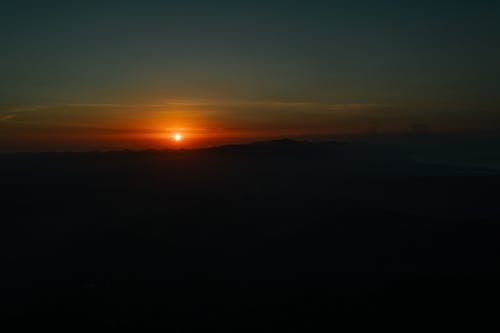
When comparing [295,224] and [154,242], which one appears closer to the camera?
[154,242]

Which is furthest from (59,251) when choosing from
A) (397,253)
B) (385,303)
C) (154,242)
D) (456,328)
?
(456,328)

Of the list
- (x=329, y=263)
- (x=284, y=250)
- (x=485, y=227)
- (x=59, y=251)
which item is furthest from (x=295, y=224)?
(x=59, y=251)

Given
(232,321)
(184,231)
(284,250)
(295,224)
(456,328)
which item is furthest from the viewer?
(295,224)

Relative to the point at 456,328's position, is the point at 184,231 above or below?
below

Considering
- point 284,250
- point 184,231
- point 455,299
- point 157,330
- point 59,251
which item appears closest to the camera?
point 455,299

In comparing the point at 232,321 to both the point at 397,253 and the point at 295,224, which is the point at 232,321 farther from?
the point at 295,224

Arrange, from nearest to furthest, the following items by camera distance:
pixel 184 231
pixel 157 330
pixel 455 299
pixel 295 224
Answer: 1. pixel 455 299
2. pixel 157 330
3. pixel 184 231
4. pixel 295 224

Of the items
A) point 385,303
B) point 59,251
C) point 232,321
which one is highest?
point 385,303

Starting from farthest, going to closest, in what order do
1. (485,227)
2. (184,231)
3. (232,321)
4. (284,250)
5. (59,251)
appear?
(184,231) → (59,251) → (284,250) → (485,227) → (232,321)

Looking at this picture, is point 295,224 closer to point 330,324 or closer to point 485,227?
point 485,227
